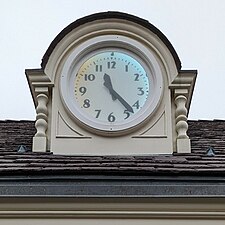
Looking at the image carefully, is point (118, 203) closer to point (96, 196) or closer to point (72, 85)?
point (96, 196)

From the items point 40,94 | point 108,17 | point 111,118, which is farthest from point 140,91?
point 40,94

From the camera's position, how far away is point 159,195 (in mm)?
4340

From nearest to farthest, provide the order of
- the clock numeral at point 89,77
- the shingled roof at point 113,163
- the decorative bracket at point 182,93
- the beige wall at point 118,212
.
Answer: the beige wall at point 118,212
the shingled roof at point 113,163
the decorative bracket at point 182,93
the clock numeral at point 89,77

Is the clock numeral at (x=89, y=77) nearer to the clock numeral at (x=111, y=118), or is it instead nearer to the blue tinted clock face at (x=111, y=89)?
the blue tinted clock face at (x=111, y=89)

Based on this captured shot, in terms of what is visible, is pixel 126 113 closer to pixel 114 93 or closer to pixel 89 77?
pixel 114 93

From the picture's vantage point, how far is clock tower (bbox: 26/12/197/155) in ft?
17.5

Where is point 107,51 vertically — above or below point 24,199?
above

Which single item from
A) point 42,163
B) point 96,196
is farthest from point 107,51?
point 96,196

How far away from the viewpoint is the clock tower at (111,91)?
17.5ft

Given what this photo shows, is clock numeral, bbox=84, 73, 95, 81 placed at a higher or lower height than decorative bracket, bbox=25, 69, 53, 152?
higher

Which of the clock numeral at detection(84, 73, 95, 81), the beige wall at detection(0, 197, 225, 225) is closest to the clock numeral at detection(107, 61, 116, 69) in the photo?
the clock numeral at detection(84, 73, 95, 81)

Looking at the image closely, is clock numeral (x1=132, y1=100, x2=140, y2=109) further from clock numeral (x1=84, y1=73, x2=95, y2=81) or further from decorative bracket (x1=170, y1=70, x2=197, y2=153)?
clock numeral (x1=84, y1=73, x2=95, y2=81)

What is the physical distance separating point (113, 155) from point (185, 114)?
2.34ft

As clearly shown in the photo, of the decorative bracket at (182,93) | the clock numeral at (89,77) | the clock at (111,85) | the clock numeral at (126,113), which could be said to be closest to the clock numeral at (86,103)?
the clock at (111,85)
